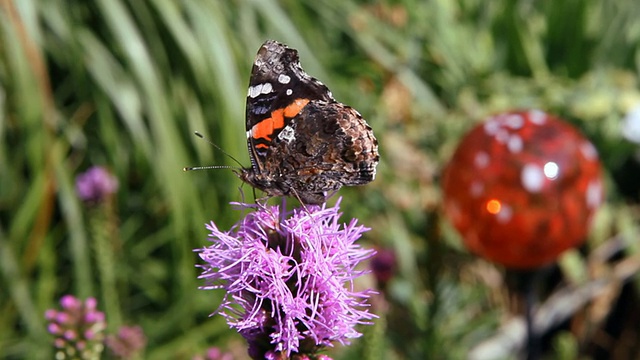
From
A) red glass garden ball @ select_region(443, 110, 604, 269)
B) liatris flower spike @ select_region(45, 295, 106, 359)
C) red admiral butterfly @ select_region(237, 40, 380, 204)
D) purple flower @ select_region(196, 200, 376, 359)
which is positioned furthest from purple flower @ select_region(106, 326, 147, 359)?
red glass garden ball @ select_region(443, 110, 604, 269)

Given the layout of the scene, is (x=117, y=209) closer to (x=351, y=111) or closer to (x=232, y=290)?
(x=351, y=111)

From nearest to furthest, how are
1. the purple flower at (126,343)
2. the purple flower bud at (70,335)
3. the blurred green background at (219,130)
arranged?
the purple flower bud at (70,335) < the purple flower at (126,343) < the blurred green background at (219,130)

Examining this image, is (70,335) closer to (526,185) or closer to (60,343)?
(60,343)

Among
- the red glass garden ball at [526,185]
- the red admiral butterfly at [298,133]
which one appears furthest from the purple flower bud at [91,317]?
the red glass garden ball at [526,185]

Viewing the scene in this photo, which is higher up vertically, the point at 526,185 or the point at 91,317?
the point at 526,185

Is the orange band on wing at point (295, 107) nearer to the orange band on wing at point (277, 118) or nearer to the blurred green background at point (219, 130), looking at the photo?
the orange band on wing at point (277, 118)

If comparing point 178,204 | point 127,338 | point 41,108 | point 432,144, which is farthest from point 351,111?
point 432,144

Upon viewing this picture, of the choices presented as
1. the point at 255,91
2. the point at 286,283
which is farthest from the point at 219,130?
the point at 286,283
